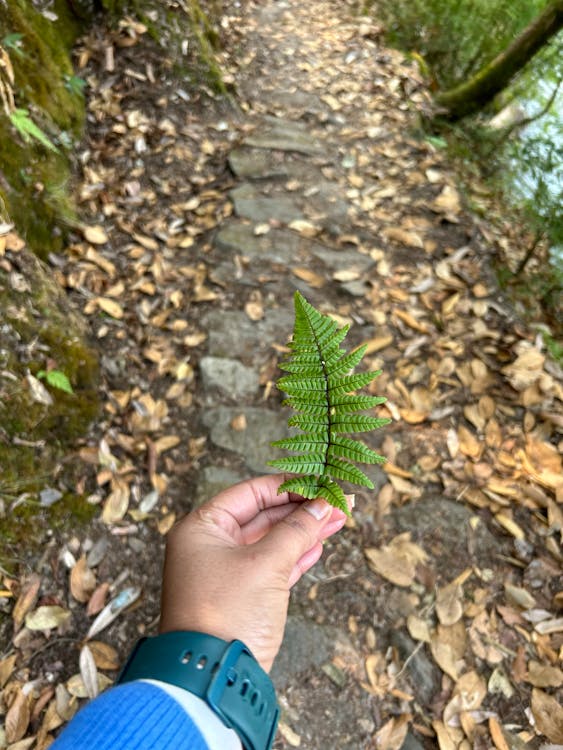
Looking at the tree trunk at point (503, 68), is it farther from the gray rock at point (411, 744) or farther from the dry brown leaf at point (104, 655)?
the dry brown leaf at point (104, 655)

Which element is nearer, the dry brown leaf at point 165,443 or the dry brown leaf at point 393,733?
the dry brown leaf at point 393,733

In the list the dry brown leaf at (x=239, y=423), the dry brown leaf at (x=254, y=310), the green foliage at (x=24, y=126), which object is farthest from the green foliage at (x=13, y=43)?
the dry brown leaf at (x=239, y=423)

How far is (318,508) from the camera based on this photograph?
6.18 feet

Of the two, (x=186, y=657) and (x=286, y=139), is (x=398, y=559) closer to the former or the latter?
(x=186, y=657)

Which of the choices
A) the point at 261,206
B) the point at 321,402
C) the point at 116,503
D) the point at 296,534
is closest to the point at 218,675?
the point at 296,534

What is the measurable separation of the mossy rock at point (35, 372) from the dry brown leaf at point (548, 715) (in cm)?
268

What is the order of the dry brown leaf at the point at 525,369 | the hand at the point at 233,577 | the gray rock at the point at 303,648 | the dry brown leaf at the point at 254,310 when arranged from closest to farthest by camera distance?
1. the hand at the point at 233,577
2. the gray rock at the point at 303,648
3. the dry brown leaf at the point at 525,369
4. the dry brown leaf at the point at 254,310

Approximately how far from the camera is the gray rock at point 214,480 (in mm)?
3113

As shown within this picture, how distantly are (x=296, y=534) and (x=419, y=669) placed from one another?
1353mm

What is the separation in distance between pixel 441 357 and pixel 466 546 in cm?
127

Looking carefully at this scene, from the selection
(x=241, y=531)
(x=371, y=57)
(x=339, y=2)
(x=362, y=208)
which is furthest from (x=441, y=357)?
(x=339, y=2)

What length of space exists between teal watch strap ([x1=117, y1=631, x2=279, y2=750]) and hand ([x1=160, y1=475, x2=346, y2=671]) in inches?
3.5

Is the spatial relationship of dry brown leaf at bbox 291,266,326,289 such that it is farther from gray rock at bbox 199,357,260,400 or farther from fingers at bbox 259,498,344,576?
fingers at bbox 259,498,344,576

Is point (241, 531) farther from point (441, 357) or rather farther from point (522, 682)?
point (441, 357)
